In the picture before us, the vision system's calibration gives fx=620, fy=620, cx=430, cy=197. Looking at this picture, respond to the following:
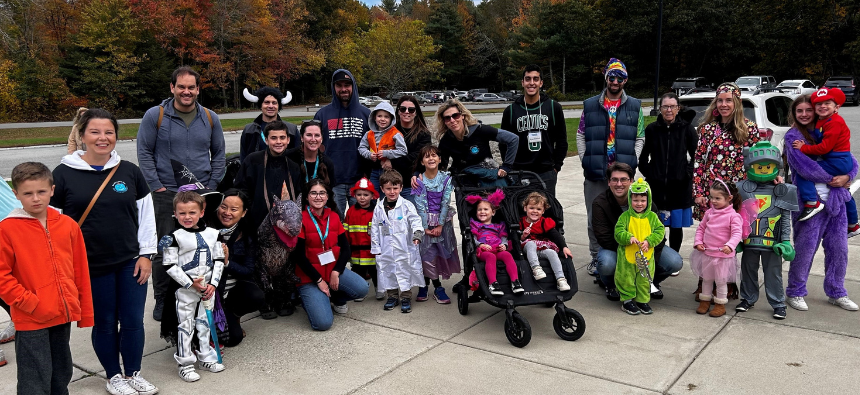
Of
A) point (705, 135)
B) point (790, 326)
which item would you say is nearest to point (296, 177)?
point (705, 135)

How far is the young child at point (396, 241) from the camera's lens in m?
5.46

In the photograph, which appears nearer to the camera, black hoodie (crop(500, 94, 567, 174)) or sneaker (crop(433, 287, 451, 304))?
sneaker (crop(433, 287, 451, 304))

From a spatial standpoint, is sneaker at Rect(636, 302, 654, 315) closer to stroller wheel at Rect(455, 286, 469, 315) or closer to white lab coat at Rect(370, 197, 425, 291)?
stroller wheel at Rect(455, 286, 469, 315)

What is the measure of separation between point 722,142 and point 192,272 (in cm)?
461

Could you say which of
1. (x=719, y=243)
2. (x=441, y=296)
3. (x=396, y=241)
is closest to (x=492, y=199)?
(x=396, y=241)

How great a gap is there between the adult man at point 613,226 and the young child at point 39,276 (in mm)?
3996

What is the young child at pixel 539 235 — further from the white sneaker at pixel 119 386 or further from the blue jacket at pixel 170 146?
the white sneaker at pixel 119 386

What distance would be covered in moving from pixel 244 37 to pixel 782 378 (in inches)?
1776

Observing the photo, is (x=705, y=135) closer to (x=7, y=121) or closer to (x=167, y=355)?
(x=167, y=355)

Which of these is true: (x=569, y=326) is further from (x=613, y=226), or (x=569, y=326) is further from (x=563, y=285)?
(x=613, y=226)

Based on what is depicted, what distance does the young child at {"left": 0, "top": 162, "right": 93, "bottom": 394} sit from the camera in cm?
316

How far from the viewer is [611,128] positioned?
6086mm

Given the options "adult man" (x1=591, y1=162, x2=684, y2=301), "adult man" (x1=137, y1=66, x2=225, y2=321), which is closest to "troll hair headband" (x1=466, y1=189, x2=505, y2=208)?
"adult man" (x1=591, y1=162, x2=684, y2=301)

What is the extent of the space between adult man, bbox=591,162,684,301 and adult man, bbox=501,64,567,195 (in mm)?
691
